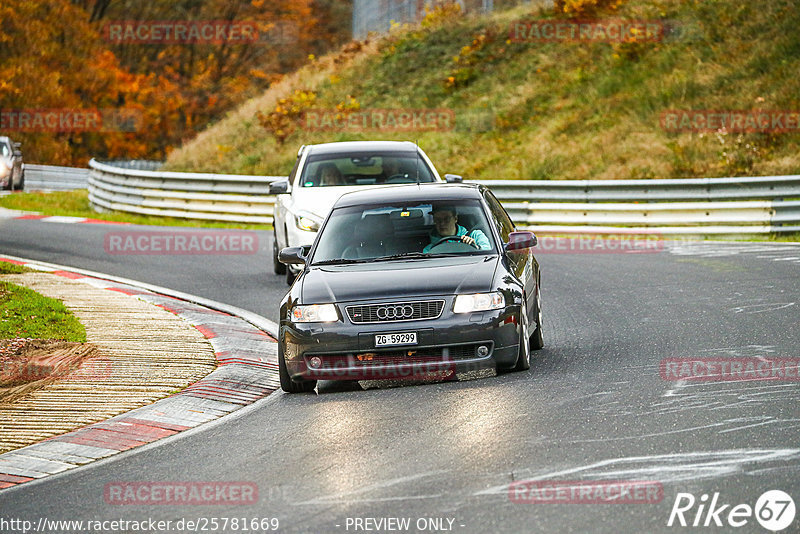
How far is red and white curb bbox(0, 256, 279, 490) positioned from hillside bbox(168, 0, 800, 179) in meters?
16.1

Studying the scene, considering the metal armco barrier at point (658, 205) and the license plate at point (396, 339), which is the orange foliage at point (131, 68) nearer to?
the metal armco barrier at point (658, 205)

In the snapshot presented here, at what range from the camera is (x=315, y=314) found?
9.45m

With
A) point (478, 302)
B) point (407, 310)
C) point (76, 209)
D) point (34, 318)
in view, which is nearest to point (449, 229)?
point (478, 302)

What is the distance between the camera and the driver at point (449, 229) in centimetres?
1051

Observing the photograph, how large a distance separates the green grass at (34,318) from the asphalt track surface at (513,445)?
3.23 metres

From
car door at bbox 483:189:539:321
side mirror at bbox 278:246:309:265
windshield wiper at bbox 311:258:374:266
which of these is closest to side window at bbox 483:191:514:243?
car door at bbox 483:189:539:321

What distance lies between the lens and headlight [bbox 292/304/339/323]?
938 centimetres

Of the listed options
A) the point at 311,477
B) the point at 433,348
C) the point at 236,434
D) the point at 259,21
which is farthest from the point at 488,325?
the point at 259,21

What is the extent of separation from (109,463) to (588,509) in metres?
3.15

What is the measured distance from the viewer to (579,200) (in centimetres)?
2328

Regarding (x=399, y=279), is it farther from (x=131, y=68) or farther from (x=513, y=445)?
(x=131, y=68)

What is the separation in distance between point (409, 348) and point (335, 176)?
774 cm

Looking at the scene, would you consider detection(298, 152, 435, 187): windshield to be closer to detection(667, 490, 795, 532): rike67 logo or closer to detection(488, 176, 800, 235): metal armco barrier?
detection(488, 176, 800, 235): metal armco barrier

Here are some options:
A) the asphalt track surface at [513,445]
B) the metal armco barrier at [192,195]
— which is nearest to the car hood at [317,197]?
the asphalt track surface at [513,445]
